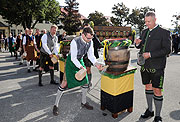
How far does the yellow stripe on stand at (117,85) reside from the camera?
3023 mm

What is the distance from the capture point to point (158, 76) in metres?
2.80

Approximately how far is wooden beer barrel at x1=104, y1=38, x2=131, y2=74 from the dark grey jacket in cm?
44

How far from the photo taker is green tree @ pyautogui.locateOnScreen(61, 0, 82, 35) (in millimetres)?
39906

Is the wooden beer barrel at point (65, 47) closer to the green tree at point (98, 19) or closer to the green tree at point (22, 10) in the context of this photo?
the green tree at point (22, 10)

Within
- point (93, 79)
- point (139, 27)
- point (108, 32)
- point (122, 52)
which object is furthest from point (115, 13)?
point (122, 52)

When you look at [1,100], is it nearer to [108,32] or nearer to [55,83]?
[55,83]

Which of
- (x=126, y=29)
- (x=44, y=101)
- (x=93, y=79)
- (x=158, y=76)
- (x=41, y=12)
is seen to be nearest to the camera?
(x=158, y=76)

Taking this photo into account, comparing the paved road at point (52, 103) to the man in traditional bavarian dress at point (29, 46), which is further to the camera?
the man in traditional bavarian dress at point (29, 46)

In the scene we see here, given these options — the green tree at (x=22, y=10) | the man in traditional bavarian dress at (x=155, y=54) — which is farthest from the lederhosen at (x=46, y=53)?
the green tree at (x=22, y=10)

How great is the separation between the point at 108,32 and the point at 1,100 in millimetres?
17356

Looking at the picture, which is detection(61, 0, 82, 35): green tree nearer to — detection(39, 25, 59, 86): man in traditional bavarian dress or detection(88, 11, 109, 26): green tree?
detection(88, 11, 109, 26): green tree

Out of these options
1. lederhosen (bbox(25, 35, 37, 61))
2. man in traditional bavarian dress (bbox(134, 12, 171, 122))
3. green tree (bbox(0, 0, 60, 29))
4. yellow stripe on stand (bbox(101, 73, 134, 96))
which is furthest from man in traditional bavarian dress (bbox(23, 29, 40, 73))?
green tree (bbox(0, 0, 60, 29))

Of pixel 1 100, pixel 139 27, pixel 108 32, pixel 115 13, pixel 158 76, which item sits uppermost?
pixel 115 13

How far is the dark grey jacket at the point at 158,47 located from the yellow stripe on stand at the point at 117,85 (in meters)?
0.54
